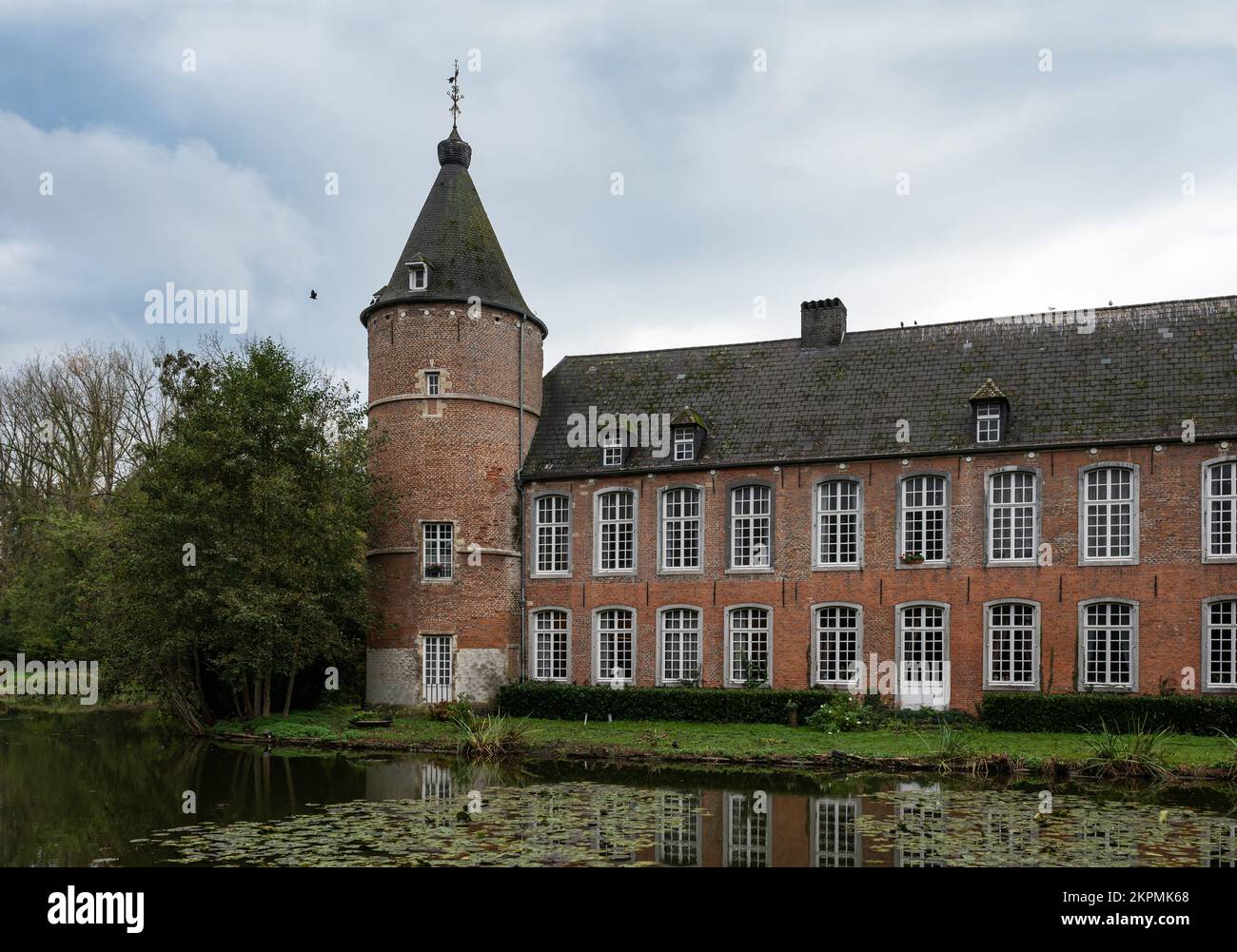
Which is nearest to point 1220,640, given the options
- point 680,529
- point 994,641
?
point 994,641

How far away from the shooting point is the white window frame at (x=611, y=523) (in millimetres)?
25406

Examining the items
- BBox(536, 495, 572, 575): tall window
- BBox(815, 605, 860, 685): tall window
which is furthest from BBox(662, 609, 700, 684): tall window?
BBox(536, 495, 572, 575): tall window

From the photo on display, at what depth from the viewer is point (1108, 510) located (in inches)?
858

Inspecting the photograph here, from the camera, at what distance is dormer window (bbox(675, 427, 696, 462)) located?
25.4m

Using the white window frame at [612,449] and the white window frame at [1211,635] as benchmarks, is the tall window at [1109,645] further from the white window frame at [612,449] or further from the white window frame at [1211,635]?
the white window frame at [612,449]

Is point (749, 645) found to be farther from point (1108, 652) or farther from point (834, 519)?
point (1108, 652)

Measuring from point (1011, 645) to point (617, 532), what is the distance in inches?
343

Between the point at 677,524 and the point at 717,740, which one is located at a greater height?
→ the point at 677,524

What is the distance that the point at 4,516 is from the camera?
37312 mm

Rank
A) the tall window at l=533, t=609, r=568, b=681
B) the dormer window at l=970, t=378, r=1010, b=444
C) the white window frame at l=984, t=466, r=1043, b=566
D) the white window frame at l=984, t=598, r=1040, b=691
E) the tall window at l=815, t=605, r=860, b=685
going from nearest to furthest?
the white window frame at l=984, t=598, r=1040, b=691 → the white window frame at l=984, t=466, r=1043, b=566 → the dormer window at l=970, t=378, r=1010, b=444 → the tall window at l=815, t=605, r=860, b=685 → the tall window at l=533, t=609, r=568, b=681

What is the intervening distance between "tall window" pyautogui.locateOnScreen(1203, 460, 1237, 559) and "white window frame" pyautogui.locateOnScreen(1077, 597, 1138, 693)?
170 cm

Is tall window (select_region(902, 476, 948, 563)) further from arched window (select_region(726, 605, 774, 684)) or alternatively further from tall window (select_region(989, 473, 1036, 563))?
arched window (select_region(726, 605, 774, 684))

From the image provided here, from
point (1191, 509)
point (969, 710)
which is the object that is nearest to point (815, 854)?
point (969, 710)

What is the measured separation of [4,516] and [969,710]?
31171mm
